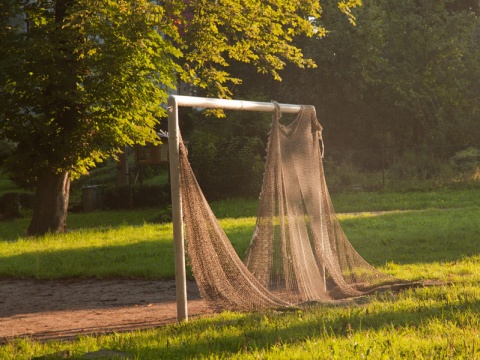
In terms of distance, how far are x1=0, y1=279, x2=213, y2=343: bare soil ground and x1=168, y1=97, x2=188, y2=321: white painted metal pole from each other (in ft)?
1.40

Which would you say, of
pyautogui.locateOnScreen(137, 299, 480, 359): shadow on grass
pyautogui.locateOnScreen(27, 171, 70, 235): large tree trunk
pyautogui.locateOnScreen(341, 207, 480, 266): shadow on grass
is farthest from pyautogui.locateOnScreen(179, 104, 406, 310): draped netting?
pyautogui.locateOnScreen(27, 171, 70, 235): large tree trunk

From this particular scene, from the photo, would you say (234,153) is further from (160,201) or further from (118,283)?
(118,283)

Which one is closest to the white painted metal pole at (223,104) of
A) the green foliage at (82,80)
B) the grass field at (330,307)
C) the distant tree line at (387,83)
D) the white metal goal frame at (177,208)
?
the white metal goal frame at (177,208)

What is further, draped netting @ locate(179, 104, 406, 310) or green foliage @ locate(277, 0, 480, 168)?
green foliage @ locate(277, 0, 480, 168)

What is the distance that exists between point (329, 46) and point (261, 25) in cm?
1377

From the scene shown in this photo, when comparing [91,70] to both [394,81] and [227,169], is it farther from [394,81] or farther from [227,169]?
[394,81]

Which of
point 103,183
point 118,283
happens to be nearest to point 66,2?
point 118,283

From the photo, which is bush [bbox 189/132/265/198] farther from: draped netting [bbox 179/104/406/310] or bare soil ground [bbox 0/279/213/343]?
draped netting [bbox 179/104/406/310]

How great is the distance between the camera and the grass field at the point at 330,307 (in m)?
5.88

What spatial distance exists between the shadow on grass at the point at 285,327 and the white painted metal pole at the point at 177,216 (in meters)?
0.37

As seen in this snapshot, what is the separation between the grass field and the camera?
231 inches

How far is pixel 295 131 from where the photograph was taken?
9.93 meters

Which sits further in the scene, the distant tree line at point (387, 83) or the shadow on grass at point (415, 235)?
the distant tree line at point (387, 83)

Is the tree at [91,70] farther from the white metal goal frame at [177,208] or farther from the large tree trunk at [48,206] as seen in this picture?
the white metal goal frame at [177,208]
